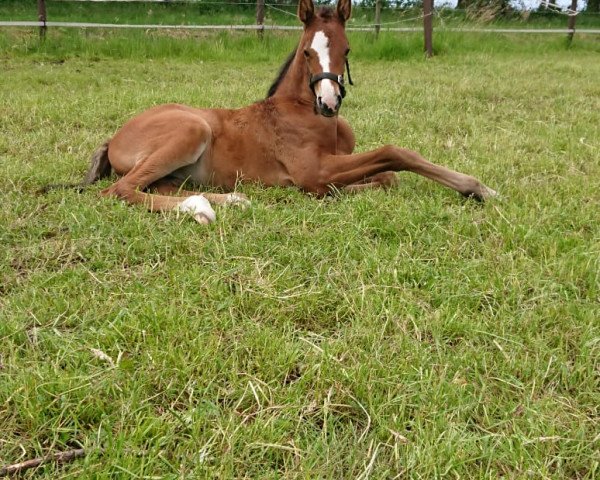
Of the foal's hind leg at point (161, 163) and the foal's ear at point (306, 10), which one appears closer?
the foal's hind leg at point (161, 163)

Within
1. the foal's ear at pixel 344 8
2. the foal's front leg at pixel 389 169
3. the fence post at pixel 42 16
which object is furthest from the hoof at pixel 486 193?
the fence post at pixel 42 16

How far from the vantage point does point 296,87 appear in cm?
416

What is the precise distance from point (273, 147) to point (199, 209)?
95 centimetres

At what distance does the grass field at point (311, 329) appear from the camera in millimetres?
1604

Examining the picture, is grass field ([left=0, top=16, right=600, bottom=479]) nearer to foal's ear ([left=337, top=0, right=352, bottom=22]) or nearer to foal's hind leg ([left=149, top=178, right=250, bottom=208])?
foal's hind leg ([left=149, top=178, right=250, bottom=208])

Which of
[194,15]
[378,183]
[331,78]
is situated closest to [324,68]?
[331,78]

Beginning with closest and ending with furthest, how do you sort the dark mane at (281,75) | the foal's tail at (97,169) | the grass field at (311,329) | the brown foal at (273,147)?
the grass field at (311,329), the brown foal at (273,147), the foal's tail at (97,169), the dark mane at (281,75)

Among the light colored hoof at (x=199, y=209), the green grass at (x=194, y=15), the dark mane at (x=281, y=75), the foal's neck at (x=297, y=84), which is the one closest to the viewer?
the light colored hoof at (x=199, y=209)

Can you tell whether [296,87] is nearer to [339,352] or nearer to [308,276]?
[308,276]

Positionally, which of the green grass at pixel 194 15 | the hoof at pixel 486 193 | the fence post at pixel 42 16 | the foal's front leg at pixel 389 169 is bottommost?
the hoof at pixel 486 193

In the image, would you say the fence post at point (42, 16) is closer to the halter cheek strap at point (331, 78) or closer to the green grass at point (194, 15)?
the green grass at point (194, 15)

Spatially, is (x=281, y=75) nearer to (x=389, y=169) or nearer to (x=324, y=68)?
(x=324, y=68)

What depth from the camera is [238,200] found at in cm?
354

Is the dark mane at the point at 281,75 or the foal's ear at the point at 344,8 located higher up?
the foal's ear at the point at 344,8
